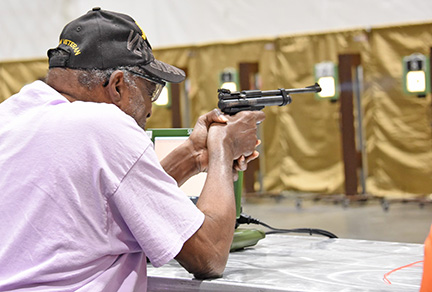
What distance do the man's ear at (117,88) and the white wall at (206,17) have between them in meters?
5.98

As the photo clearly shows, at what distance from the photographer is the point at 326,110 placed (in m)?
6.39

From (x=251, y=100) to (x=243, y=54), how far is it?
5393mm

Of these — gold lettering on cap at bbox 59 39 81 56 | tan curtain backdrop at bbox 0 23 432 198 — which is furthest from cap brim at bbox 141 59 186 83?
tan curtain backdrop at bbox 0 23 432 198

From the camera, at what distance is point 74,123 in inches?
43.8

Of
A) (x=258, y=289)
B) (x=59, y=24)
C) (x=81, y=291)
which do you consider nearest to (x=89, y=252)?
(x=81, y=291)

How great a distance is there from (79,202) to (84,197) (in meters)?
0.01

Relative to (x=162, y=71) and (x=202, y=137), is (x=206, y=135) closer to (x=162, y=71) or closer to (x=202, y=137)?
(x=202, y=137)

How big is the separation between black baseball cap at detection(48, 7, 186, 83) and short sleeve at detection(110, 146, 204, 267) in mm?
234

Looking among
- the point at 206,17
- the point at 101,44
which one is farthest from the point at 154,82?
the point at 206,17

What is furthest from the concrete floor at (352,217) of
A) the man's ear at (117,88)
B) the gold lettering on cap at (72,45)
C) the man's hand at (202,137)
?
the gold lettering on cap at (72,45)

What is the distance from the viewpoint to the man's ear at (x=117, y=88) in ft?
4.17

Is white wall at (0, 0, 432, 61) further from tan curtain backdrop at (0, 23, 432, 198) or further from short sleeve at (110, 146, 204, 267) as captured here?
short sleeve at (110, 146, 204, 267)

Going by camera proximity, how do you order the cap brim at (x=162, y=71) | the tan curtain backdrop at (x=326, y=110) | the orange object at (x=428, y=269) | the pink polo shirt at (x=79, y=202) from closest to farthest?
the orange object at (x=428, y=269), the pink polo shirt at (x=79, y=202), the cap brim at (x=162, y=71), the tan curtain backdrop at (x=326, y=110)

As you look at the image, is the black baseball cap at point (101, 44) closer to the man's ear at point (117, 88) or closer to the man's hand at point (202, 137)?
the man's ear at point (117, 88)
